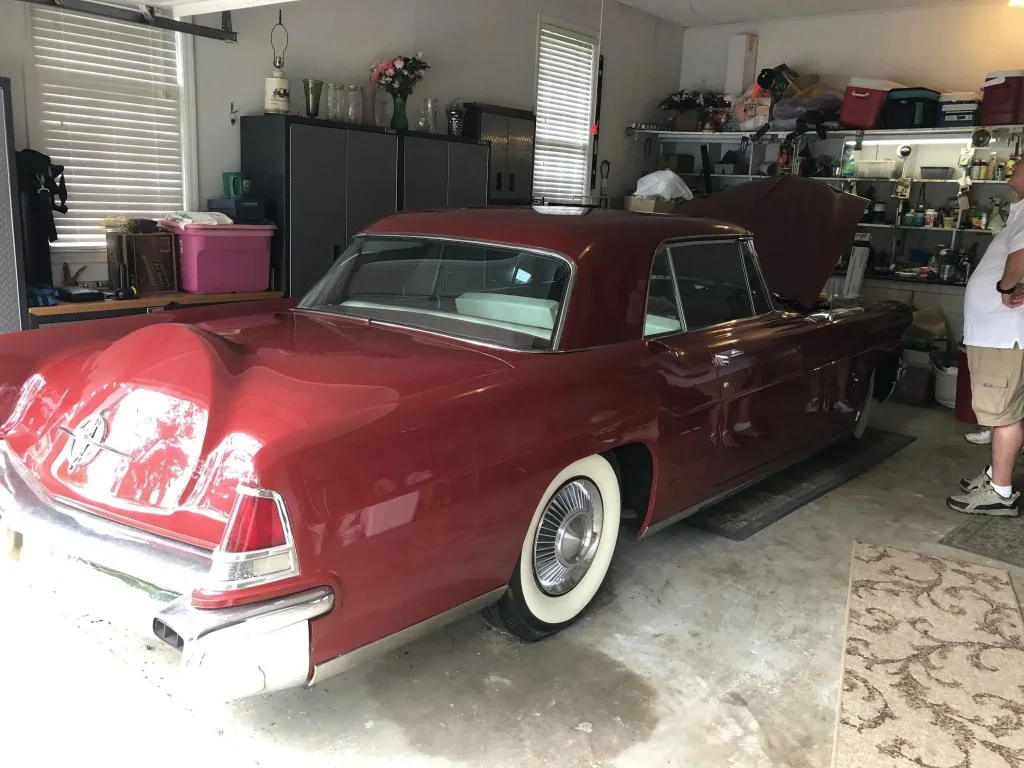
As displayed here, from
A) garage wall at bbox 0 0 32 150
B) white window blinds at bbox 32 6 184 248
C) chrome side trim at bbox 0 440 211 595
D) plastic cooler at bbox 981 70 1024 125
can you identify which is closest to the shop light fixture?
plastic cooler at bbox 981 70 1024 125

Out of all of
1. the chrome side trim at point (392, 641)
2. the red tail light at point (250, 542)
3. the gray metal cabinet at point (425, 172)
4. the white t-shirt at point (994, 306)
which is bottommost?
the chrome side trim at point (392, 641)

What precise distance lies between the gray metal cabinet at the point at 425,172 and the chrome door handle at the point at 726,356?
12.1 feet

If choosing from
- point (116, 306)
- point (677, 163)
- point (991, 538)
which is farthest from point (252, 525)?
point (677, 163)

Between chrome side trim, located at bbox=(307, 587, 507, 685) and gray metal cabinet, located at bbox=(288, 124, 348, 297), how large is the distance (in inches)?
150

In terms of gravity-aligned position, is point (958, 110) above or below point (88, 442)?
above

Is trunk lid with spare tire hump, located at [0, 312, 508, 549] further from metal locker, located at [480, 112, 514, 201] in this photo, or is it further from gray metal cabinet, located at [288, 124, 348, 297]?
metal locker, located at [480, 112, 514, 201]

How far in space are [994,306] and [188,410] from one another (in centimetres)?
415

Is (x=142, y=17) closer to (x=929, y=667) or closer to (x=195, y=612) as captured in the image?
(x=195, y=612)

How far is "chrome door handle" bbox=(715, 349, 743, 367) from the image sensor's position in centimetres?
339

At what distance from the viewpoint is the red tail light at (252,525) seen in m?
1.86

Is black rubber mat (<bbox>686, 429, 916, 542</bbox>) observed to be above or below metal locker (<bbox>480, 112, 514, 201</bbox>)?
below

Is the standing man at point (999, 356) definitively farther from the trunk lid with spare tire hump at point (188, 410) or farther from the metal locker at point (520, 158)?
the metal locker at point (520, 158)

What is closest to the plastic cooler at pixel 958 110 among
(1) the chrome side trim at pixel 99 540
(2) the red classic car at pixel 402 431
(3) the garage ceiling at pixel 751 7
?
(3) the garage ceiling at pixel 751 7

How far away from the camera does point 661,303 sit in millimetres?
3270
